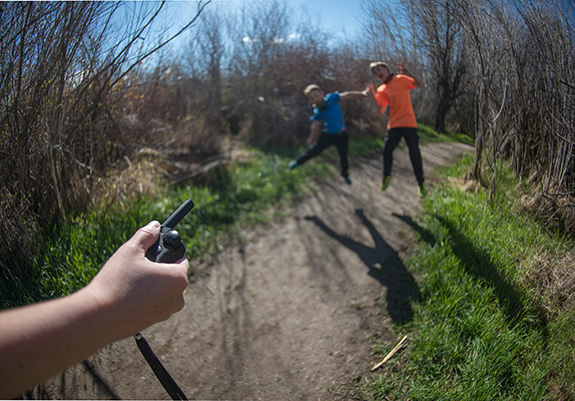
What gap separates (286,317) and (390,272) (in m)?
1.15

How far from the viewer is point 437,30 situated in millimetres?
2371

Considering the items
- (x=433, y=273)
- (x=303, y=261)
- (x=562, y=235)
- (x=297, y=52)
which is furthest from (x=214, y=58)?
(x=562, y=235)

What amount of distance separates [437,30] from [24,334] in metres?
2.76

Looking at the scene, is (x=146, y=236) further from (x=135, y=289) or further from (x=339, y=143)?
(x=339, y=143)

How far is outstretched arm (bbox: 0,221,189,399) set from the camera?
0.76 meters

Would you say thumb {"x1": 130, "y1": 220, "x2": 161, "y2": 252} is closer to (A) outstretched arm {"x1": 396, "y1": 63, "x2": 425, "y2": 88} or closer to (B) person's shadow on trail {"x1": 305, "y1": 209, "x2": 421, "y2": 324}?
(B) person's shadow on trail {"x1": 305, "y1": 209, "x2": 421, "y2": 324}

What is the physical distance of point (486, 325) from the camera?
6.98ft

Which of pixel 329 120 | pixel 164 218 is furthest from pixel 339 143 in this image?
pixel 164 218

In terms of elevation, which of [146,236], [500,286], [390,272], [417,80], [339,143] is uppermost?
[417,80]

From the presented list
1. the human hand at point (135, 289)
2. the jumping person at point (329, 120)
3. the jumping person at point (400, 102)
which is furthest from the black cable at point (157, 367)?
the jumping person at point (329, 120)

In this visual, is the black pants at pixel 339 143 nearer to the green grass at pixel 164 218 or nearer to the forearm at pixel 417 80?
the green grass at pixel 164 218

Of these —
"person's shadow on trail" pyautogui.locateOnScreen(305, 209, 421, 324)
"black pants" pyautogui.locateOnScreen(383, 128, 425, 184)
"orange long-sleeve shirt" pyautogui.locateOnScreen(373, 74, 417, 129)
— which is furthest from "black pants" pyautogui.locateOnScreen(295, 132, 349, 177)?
"orange long-sleeve shirt" pyautogui.locateOnScreen(373, 74, 417, 129)

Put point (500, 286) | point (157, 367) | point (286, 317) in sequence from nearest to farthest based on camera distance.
Result: 1. point (157, 367)
2. point (500, 286)
3. point (286, 317)

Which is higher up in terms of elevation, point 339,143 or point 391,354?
point 339,143
